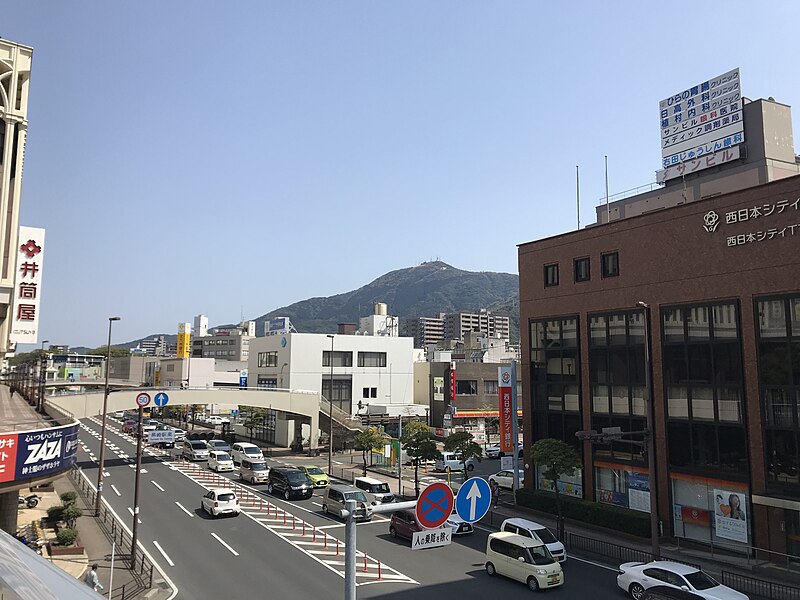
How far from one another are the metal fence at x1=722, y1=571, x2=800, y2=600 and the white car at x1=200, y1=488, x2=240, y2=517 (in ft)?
86.2

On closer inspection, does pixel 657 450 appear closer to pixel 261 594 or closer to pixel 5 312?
pixel 261 594

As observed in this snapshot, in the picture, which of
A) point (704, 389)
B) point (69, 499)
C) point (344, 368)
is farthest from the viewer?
point (344, 368)

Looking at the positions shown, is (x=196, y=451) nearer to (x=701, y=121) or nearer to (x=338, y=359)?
(x=338, y=359)

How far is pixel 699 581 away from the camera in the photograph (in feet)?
71.3

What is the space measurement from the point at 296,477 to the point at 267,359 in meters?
40.5

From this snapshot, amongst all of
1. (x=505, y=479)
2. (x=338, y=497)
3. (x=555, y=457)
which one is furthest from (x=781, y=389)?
(x=338, y=497)

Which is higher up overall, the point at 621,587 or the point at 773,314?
the point at 773,314

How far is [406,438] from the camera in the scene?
4612cm

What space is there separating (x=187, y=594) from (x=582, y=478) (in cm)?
2440

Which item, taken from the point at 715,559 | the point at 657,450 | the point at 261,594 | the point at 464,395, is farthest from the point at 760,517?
the point at 464,395

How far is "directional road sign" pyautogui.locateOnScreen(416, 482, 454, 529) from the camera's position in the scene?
8.95 metres

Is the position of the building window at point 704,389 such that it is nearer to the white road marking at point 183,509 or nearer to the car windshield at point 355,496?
the car windshield at point 355,496

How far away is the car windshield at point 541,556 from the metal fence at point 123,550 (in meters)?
15.1

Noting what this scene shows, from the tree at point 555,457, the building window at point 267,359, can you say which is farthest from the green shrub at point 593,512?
the building window at point 267,359
